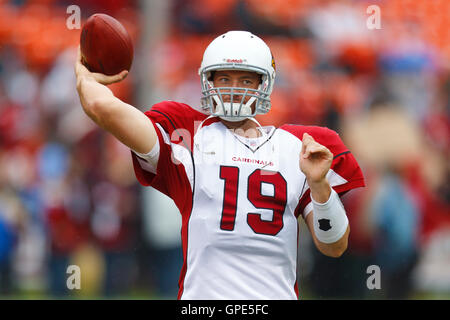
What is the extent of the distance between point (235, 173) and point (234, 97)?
0.26 m

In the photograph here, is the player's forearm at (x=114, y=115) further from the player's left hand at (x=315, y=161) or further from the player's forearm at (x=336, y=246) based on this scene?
the player's forearm at (x=336, y=246)

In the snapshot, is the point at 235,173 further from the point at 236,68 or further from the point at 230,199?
the point at 236,68

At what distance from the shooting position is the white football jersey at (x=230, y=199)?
2301mm

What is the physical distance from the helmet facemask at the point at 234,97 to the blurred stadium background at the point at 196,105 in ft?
11.5

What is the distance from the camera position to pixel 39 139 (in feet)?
22.6

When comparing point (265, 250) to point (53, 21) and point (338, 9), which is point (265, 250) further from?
point (53, 21)

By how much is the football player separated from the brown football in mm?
38

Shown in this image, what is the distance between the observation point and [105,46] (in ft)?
7.61

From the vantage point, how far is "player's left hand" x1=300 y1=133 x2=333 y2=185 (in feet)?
7.42

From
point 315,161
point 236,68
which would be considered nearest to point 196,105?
point 236,68

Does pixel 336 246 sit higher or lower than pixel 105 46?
lower

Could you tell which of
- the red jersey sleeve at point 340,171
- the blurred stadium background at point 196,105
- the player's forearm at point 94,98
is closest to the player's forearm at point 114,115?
the player's forearm at point 94,98

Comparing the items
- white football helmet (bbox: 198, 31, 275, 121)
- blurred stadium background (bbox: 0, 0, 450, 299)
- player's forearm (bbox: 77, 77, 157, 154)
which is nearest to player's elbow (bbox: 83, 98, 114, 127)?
player's forearm (bbox: 77, 77, 157, 154)

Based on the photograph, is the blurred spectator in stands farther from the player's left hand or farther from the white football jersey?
the player's left hand
